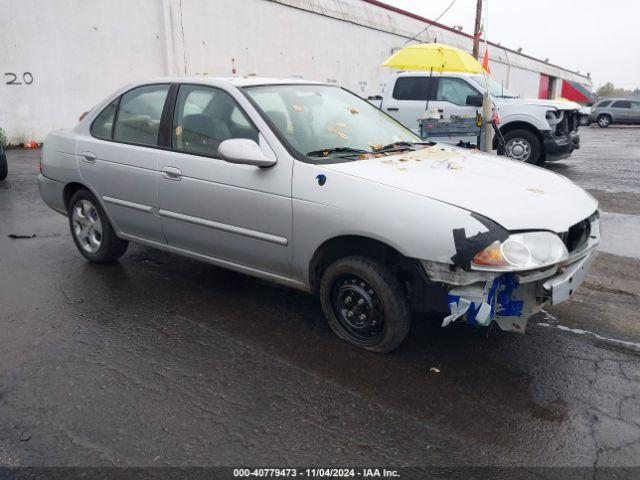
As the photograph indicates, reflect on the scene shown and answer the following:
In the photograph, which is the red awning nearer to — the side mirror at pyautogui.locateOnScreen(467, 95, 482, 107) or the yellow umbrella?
the side mirror at pyautogui.locateOnScreen(467, 95, 482, 107)

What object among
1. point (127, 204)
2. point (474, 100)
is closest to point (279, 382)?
point (127, 204)

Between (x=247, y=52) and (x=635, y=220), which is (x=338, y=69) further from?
(x=635, y=220)

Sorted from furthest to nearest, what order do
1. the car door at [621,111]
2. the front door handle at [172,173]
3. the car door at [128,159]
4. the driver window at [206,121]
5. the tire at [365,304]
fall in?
the car door at [621,111] < the car door at [128,159] < the front door handle at [172,173] < the driver window at [206,121] < the tire at [365,304]

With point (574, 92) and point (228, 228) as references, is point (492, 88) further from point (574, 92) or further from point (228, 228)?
point (574, 92)

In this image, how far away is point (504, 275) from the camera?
2.97m

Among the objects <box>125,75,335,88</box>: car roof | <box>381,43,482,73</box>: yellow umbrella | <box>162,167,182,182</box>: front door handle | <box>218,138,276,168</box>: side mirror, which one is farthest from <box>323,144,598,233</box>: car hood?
<box>381,43,482,73</box>: yellow umbrella

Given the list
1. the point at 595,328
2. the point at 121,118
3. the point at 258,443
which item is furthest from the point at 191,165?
the point at 595,328

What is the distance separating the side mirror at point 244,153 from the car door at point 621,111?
105ft

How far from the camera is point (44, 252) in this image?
5.57 m

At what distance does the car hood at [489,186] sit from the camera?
3.04 m

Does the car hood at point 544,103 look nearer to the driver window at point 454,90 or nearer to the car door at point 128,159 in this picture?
the driver window at point 454,90

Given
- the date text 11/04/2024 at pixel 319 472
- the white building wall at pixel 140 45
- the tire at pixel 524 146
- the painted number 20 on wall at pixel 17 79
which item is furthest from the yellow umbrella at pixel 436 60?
the painted number 20 on wall at pixel 17 79

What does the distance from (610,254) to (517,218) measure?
10.8 feet

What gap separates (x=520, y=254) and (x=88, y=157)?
12.4ft
